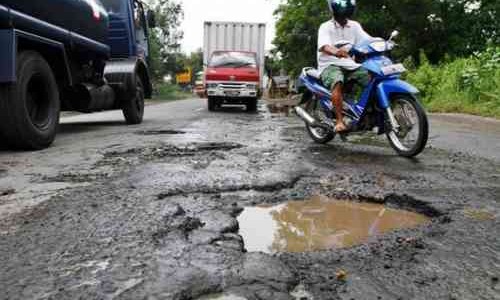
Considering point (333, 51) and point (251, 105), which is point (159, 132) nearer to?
point (333, 51)

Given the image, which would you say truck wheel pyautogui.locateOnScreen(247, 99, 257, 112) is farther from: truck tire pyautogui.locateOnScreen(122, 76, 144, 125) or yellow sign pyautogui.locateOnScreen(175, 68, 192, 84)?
yellow sign pyautogui.locateOnScreen(175, 68, 192, 84)

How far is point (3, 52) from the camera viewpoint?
4.58m

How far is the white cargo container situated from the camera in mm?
17734

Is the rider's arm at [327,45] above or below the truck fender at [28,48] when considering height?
above

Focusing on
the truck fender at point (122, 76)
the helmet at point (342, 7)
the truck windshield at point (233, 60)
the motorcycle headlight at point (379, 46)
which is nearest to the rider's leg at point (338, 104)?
the motorcycle headlight at point (379, 46)

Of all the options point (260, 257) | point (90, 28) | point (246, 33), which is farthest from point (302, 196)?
point (246, 33)

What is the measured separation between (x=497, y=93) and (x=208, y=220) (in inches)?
390

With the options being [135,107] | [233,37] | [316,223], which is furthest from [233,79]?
[316,223]

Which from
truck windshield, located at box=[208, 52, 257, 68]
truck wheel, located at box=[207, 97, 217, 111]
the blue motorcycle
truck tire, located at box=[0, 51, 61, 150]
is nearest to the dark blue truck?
truck tire, located at box=[0, 51, 61, 150]

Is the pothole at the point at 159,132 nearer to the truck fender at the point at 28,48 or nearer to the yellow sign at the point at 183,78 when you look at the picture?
the truck fender at the point at 28,48

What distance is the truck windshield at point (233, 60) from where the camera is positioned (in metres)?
14.6

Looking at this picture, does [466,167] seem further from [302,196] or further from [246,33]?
[246,33]

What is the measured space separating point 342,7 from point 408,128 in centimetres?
148

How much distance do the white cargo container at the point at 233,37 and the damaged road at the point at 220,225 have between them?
43.1 ft
